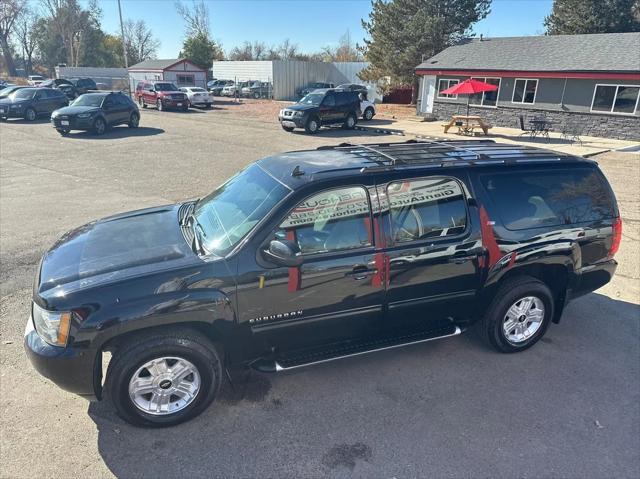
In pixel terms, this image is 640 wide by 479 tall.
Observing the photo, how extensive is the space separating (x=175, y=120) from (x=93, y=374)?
23.1 m

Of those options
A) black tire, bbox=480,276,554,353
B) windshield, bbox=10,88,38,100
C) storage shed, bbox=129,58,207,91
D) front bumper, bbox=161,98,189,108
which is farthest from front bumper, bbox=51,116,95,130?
storage shed, bbox=129,58,207,91

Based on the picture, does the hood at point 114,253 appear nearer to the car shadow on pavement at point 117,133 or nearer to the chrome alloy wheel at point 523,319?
the chrome alloy wheel at point 523,319

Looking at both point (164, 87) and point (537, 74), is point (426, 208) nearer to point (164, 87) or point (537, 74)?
point (537, 74)

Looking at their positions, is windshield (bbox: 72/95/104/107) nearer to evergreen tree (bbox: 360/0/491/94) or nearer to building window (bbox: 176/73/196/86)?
evergreen tree (bbox: 360/0/491/94)

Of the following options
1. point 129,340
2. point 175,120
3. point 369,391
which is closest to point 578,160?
point 369,391

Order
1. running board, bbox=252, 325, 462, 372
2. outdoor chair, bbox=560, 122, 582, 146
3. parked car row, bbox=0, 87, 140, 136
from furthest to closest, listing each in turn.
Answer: outdoor chair, bbox=560, 122, 582, 146 < parked car row, bbox=0, 87, 140, 136 < running board, bbox=252, 325, 462, 372

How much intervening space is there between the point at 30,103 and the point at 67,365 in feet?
78.8

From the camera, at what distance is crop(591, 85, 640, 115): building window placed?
1877 centimetres

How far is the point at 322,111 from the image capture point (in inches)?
781

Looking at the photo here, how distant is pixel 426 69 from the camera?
25422mm

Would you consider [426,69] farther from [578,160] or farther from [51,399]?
[51,399]

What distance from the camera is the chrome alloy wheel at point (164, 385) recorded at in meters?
3.05

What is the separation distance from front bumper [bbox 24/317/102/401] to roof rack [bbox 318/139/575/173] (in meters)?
2.41

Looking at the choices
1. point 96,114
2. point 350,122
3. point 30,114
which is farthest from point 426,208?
point 30,114
